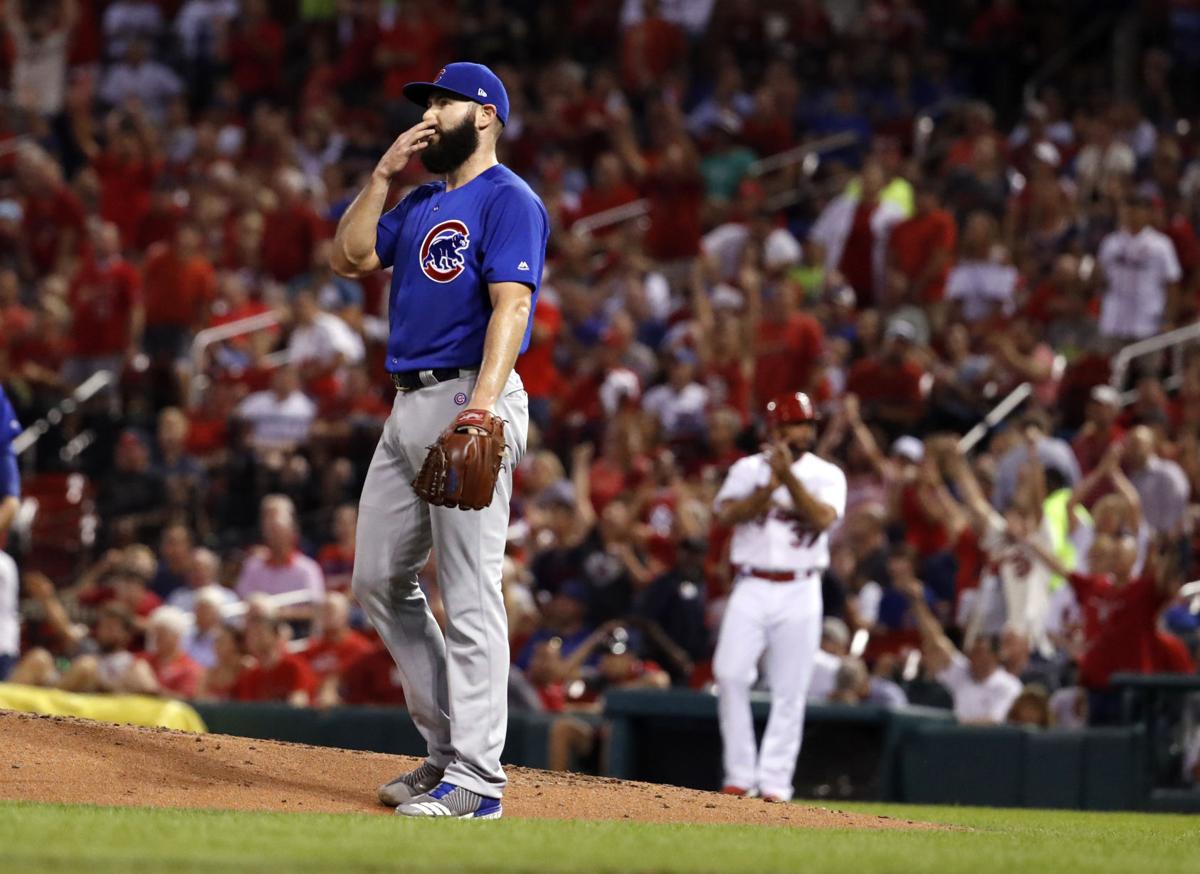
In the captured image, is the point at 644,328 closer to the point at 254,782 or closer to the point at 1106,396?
the point at 1106,396

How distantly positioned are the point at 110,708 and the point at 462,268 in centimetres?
572

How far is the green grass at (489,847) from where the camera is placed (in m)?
4.91

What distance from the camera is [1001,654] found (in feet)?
38.9

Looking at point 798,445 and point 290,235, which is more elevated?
point 290,235

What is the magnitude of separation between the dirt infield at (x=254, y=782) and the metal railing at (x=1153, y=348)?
8047mm

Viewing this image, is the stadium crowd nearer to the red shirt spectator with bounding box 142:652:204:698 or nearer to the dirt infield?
the red shirt spectator with bounding box 142:652:204:698

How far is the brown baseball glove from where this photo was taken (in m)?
5.94

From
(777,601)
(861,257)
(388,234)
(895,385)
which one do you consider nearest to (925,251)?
(861,257)

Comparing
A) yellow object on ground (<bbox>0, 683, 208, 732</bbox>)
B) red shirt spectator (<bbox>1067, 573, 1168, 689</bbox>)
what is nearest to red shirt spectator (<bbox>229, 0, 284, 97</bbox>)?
yellow object on ground (<bbox>0, 683, 208, 732</bbox>)

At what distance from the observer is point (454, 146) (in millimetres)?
6445

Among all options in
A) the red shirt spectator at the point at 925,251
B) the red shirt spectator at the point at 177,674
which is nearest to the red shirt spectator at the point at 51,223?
the red shirt spectator at the point at 177,674

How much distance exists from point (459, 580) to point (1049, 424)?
27.6 ft

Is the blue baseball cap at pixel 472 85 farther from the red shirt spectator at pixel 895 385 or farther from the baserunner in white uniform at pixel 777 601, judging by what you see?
the red shirt spectator at pixel 895 385

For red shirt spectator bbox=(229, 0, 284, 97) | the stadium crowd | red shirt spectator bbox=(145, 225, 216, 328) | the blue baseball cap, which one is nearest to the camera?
the blue baseball cap
